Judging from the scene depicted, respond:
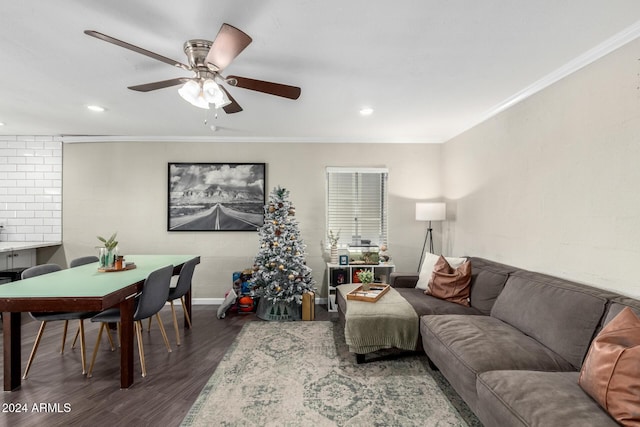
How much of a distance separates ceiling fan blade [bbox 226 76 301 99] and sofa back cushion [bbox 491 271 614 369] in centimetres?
239

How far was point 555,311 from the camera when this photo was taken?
2164 millimetres

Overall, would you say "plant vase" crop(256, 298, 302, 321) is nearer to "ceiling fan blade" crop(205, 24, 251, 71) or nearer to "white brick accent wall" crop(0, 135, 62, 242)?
"ceiling fan blade" crop(205, 24, 251, 71)

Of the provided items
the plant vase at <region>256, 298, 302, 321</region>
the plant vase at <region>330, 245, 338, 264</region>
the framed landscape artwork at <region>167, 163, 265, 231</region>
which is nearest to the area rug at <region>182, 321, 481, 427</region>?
the plant vase at <region>256, 298, 302, 321</region>

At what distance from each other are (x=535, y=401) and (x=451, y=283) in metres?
1.80

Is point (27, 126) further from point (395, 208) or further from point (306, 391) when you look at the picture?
point (395, 208)

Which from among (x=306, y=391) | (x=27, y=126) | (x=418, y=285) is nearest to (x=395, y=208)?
(x=418, y=285)

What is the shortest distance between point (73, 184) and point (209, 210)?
2.16 m

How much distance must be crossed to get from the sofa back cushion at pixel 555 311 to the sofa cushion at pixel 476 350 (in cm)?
7

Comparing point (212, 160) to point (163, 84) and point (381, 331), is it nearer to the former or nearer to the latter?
point (163, 84)

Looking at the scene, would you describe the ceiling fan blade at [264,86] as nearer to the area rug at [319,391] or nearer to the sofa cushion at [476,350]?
the sofa cushion at [476,350]

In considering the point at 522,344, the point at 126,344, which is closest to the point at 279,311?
the point at 126,344

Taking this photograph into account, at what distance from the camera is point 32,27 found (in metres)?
1.99

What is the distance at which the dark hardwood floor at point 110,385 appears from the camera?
2.15 m

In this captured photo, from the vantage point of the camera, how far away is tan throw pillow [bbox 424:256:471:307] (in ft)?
10.5
